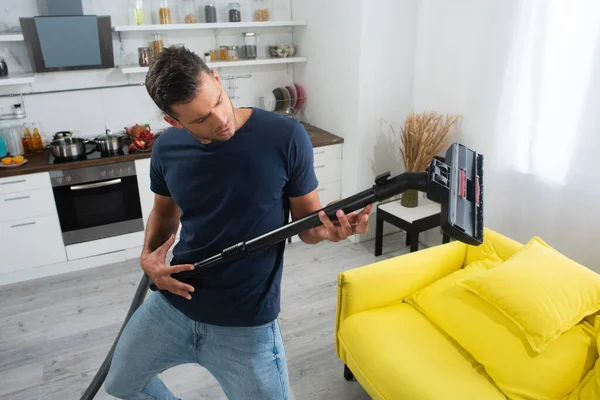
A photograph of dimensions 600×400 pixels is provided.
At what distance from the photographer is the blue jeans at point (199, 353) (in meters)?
1.35

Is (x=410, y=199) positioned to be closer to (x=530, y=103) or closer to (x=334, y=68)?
(x=530, y=103)

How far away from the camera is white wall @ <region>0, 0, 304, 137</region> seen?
3.14 meters

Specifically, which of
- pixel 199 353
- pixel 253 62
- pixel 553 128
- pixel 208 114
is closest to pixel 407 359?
pixel 199 353

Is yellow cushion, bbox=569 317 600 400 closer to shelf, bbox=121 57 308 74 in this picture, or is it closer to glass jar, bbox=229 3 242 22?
shelf, bbox=121 57 308 74

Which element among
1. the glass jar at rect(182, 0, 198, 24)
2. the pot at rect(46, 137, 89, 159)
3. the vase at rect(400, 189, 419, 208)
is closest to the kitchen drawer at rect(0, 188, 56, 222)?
the pot at rect(46, 137, 89, 159)

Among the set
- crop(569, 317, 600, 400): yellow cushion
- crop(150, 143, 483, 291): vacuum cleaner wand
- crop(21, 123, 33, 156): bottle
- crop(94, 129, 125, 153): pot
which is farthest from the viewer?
crop(21, 123, 33, 156): bottle

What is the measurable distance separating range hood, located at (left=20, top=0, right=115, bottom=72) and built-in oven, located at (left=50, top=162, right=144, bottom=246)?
714 mm

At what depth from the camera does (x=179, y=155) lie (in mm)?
1350

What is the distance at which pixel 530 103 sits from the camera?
8.06 ft

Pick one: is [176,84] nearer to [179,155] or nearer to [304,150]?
[179,155]

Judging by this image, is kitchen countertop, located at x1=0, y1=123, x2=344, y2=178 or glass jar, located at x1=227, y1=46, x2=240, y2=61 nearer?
kitchen countertop, located at x1=0, y1=123, x2=344, y2=178

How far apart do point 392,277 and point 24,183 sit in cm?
232

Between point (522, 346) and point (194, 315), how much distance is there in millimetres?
1147

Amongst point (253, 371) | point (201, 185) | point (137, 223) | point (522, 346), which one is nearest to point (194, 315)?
point (253, 371)
